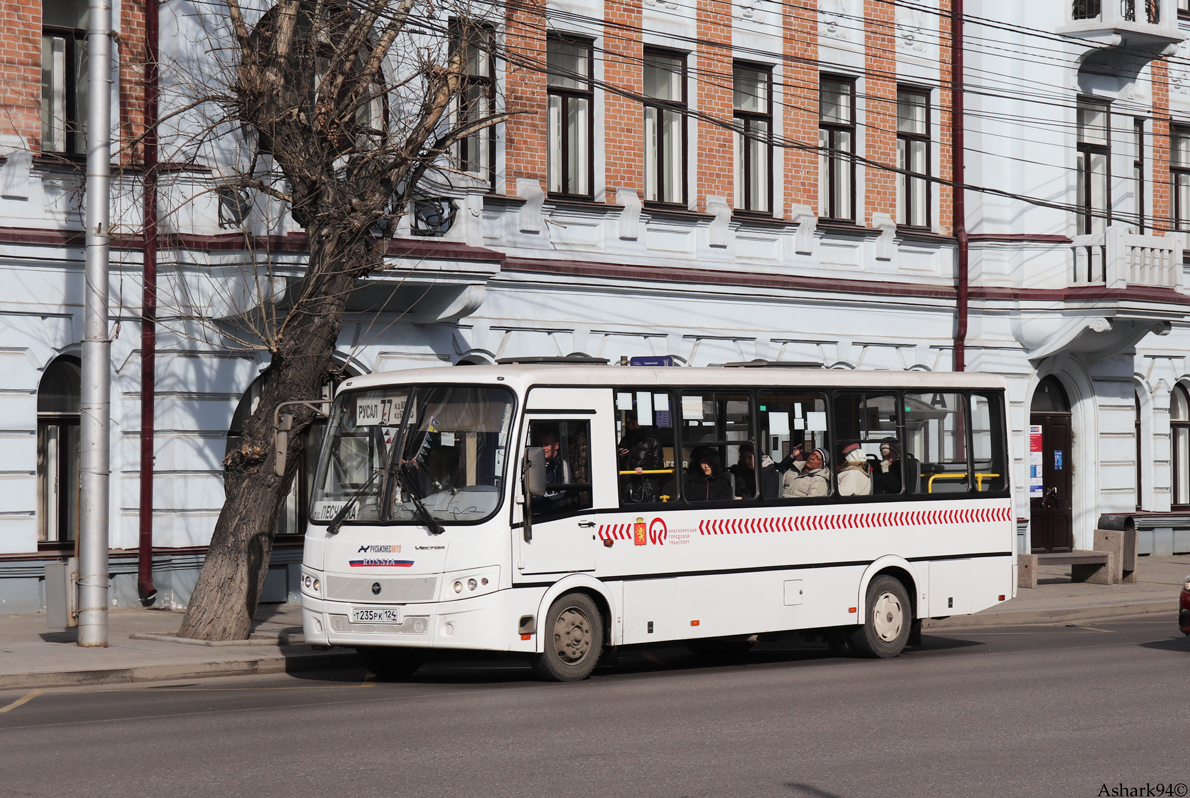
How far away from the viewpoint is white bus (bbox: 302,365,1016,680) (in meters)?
13.0

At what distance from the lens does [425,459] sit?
13.2m

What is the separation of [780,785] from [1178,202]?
24681mm

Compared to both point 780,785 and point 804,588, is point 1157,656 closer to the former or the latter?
point 804,588

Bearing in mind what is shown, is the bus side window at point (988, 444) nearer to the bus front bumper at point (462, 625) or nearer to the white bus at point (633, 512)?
the white bus at point (633, 512)

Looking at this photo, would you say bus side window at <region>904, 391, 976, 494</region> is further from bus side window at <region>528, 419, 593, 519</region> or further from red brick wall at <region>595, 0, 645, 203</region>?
red brick wall at <region>595, 0, 645, 203</region>

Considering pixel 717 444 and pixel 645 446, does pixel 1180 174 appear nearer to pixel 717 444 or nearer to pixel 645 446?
pixel 717 444

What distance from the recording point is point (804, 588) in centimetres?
Answer: 1494

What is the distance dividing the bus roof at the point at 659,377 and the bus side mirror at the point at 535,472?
0.65 meters

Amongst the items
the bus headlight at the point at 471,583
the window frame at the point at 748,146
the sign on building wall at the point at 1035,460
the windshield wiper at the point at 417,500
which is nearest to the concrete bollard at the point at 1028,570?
the sign on building wall at the point at 1035,460

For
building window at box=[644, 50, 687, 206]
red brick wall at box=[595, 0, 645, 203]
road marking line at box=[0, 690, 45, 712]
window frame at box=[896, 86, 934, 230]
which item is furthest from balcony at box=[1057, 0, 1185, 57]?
road marking line at box=[0, 690, 45, 712]

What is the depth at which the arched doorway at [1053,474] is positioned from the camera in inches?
1103

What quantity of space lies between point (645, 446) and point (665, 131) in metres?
10.7

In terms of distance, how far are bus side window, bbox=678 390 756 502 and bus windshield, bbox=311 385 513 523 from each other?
6.57 feet

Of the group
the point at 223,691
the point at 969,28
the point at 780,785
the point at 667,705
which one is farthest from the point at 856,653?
the point at 969,28
